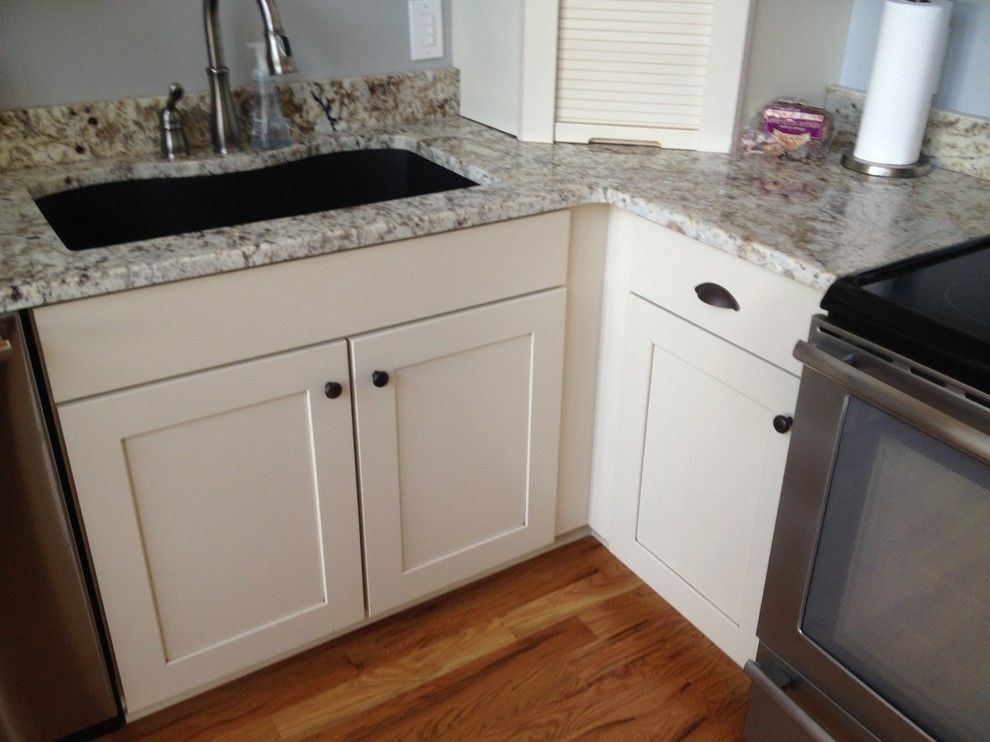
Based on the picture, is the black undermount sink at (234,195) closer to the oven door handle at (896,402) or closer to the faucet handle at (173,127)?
the faucet handle at (173,127)

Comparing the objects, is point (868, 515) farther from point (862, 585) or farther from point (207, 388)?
point (207, 388)

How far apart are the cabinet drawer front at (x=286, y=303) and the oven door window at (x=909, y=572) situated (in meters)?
0.65

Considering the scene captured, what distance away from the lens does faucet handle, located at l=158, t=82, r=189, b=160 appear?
1728mm

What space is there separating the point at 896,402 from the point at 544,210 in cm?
70

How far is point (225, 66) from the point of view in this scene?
176cm

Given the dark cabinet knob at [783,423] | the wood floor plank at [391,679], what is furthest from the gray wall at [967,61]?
the wood floor plank at [391,679]

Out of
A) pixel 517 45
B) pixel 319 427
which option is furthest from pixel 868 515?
Result: pixel 517 45

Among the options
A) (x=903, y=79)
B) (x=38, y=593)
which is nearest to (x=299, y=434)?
(x=38, y=593)

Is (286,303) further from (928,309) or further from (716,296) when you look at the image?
(928,309)

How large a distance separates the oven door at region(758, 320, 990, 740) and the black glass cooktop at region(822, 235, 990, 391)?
26mm

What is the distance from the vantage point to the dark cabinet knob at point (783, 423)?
4.67ft

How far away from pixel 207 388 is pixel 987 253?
1204mm

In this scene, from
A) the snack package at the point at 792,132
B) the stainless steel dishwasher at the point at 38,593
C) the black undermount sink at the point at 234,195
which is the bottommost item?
the stainless steel dishwasher at the point at 38,593

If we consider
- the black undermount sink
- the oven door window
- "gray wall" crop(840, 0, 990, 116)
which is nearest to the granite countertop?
the black undermount sink
